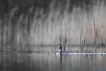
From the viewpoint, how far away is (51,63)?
13.4 metres

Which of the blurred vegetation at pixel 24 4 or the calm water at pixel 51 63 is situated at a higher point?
the blurred vegetation at pixel 24 4

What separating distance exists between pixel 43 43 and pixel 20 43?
89 cm

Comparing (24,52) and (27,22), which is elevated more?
(27,22)

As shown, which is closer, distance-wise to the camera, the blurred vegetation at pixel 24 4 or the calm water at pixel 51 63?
the calm water at pixel 51 63

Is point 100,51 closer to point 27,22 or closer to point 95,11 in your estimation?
point 95,11

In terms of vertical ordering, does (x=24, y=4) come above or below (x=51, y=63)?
above

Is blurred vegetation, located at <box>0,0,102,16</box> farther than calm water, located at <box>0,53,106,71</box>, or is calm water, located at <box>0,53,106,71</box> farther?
blurred vegetation, located at <box>0,0,102,16</box>

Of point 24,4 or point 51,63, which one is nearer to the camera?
point 51,63

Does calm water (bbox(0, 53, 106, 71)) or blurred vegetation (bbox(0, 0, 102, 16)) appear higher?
blurred vegetation (bbox(0, 0, 102, 16))

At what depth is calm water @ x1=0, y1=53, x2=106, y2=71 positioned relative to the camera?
1196cm

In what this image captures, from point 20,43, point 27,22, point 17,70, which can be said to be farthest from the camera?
point 27,22

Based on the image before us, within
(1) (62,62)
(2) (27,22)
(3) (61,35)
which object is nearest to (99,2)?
(3) (61,35)

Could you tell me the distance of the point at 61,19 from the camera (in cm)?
1850

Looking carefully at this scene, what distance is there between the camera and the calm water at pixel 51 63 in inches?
Answer: 471
